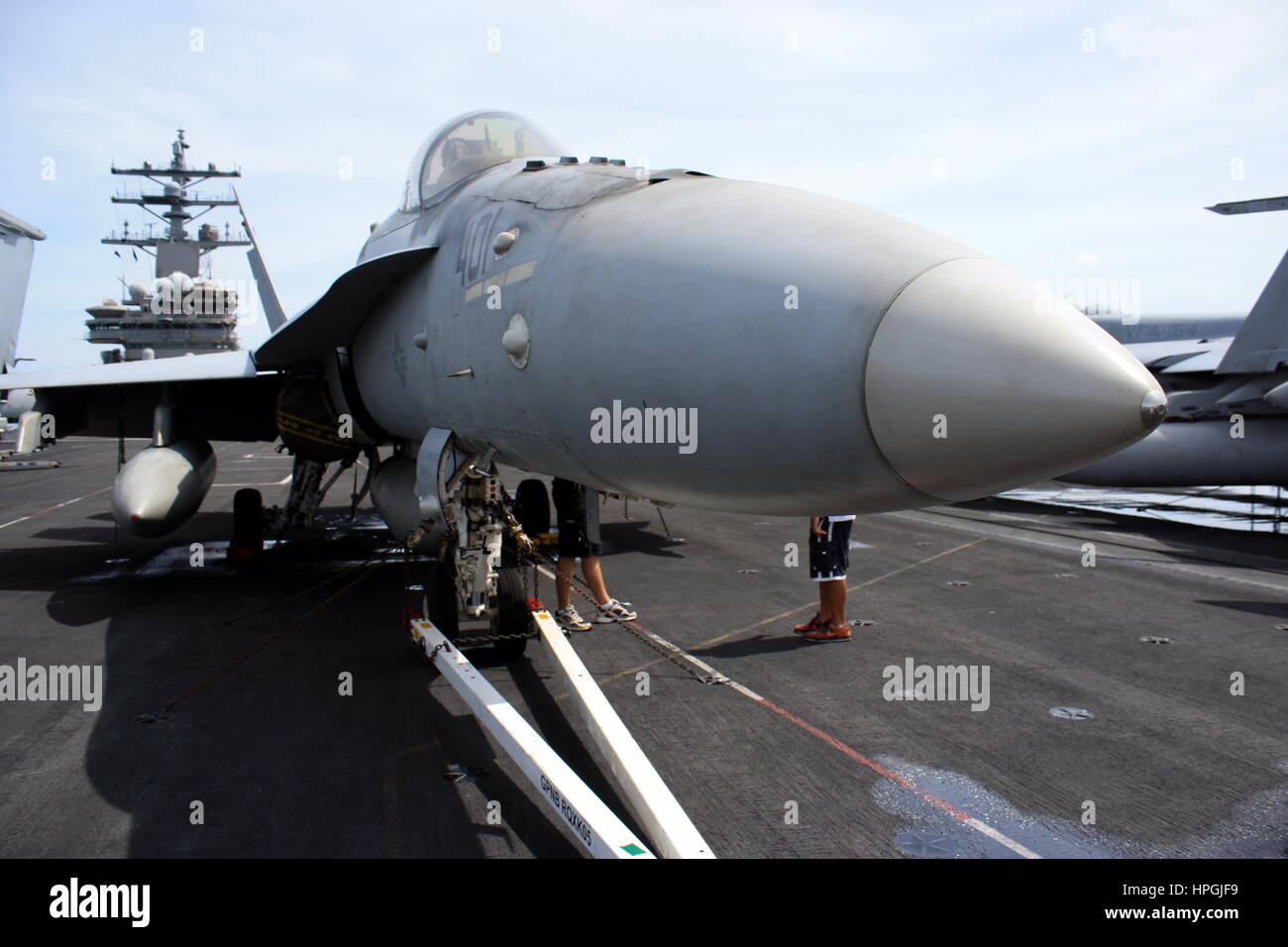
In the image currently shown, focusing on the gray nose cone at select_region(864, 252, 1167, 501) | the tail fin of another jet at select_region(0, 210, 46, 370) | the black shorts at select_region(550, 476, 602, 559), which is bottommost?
the black shorts at select_region(550, 476, 602, 559)

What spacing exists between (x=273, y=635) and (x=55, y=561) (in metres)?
6.31

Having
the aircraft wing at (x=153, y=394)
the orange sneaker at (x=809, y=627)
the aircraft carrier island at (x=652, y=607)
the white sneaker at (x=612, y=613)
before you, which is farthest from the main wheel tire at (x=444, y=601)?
the aircraft wing at (x=153, y=394)

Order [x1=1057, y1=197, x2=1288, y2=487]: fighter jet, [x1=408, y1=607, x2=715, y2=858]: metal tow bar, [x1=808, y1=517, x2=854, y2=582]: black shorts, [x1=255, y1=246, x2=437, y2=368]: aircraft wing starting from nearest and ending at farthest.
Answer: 1. [x1=408, y1=607, x2=715, y2=858]: metal tow bar
2. [x1=255, y1=246, x2=437, y2=368]: aircraft wing
3. [x1=808, y1=517, x2=854, y2=582]: black shorts
4. [x1=1057, y1=197, x2=1288, y2=487]: fighter jet

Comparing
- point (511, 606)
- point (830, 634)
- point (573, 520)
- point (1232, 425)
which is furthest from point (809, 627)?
point (1232, 425)

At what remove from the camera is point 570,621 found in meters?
7.83

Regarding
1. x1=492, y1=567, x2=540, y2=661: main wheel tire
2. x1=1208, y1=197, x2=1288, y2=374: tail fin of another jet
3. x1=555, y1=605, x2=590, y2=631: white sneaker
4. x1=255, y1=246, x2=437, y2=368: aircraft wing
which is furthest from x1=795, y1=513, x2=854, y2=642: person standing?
x1=1208, y1=197, x2=1288, y2=374: tail fin of another jet

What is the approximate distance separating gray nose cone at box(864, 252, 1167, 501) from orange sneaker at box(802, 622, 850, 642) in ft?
17.1

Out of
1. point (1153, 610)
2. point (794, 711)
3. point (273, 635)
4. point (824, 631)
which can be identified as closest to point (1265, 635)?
point (1153, 610)

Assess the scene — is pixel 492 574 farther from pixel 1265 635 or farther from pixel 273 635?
pixel 1265 635

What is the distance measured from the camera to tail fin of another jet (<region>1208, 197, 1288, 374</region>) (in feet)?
45.7

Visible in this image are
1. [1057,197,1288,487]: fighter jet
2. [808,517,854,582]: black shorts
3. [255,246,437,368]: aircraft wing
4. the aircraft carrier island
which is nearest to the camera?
the aircraft carrier island

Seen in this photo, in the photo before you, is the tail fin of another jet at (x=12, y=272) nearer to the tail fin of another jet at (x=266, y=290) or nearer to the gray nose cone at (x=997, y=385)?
the tail fin of another jet at (x=266, y=290)

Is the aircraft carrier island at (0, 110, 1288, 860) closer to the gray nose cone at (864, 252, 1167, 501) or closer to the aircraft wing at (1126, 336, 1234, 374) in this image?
the gray nose cone at (864, 252, 1167, 501)

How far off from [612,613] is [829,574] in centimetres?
201
